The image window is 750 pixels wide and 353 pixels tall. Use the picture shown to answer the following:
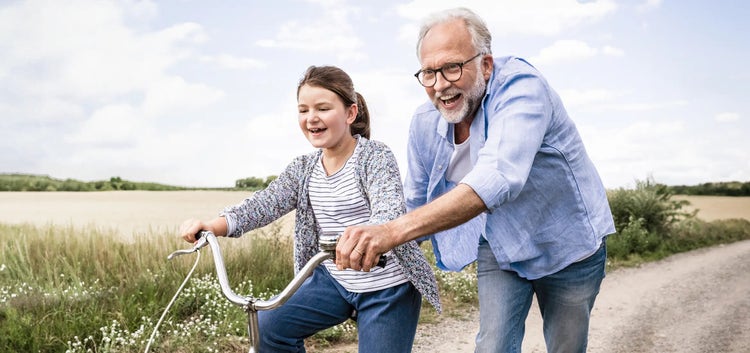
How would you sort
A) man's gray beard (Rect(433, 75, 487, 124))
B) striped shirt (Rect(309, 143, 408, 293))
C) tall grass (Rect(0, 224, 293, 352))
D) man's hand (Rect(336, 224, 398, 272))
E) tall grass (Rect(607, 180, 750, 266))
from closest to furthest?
man's hand (Rect(336, 224, 398, 272)), striped shirt (Rect(309, 143, 408, 293)), man's gray beard (Rect(433, 75, 487, 124)), tall grass (Rect(0, 224, 293, 352)), tall grass (Rect(607, 180, 750, 266))

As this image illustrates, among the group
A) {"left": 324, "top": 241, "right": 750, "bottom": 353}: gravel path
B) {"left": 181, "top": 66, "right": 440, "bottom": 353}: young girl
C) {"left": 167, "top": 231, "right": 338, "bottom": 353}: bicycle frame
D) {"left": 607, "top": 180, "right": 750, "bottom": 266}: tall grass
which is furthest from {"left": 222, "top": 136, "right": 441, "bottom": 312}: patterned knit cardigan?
{"left": 607, "top": 180, "right": 750, "bottom": 266}: tall grass

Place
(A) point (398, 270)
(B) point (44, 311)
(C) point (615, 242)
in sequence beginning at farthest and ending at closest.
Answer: (C) point (615, 242) < (B) point (44, 311) < (A) point (398, 270)

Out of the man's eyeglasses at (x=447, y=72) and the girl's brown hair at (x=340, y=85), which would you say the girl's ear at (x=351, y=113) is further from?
the man's eyeglasses at (x=447, y=72)

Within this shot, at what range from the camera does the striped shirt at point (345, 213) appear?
3.07m

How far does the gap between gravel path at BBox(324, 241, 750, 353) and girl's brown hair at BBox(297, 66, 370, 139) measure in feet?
10.5

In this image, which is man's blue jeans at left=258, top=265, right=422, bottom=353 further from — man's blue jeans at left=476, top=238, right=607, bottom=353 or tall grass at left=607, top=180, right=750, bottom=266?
tall grass at left=607, top=180, right=750, bottom=266

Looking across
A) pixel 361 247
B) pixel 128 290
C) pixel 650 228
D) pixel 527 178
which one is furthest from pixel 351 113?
pixel 650 228

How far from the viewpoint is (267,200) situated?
3.40m

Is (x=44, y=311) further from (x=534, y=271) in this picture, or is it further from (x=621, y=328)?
(x=621, y=328)

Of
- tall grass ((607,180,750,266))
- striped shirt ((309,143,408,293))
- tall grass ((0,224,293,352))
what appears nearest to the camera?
striped shirt ((309,143,408,293))

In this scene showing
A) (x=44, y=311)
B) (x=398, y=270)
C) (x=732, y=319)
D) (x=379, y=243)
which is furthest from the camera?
(x=732, y=319)

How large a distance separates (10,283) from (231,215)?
4.83m

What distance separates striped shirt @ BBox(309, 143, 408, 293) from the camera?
3066mm

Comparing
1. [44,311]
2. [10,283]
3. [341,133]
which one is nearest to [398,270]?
[341,133]
